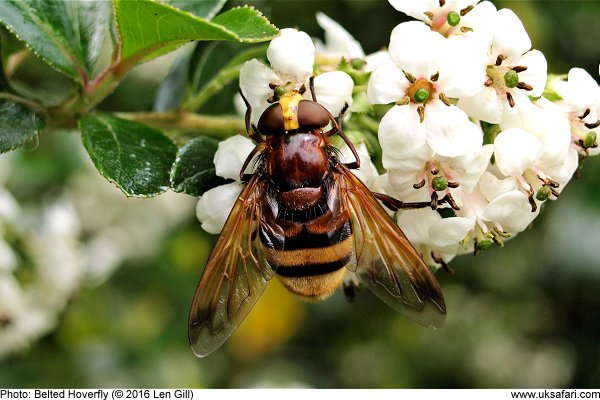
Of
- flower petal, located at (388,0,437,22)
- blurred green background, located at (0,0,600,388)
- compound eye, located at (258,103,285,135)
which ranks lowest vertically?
blurred green background, located at (0,0,600,388)

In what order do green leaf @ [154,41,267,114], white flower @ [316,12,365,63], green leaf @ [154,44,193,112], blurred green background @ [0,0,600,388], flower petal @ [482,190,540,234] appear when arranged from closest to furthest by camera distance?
1. flower petal @ [482,190,540,234]
2. white flower @ [316,12,365,63]
3. green leaf @ [154,41,267,114]
4. green leaf @ [154,44,193,112]
5. blurred green background @ [0,0,600,388]

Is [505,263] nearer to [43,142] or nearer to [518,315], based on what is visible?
[518,315]

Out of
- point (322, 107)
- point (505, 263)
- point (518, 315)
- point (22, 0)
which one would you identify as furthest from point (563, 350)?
point (22, 0)

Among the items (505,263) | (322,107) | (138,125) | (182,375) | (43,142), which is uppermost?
(322,107)

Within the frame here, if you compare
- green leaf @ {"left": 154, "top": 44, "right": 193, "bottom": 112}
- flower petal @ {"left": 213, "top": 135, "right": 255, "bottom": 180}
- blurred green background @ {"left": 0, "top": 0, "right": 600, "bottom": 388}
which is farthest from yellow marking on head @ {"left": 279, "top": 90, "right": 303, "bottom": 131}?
blurred green background @ {"left": 0, "top": 0, "right": 600, "bottom": 388}

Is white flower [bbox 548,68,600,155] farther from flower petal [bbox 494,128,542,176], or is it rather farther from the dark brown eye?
the dark brown eye

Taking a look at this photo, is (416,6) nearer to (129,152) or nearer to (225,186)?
(225,186)

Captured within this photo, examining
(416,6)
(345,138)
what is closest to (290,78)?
(345,138)
